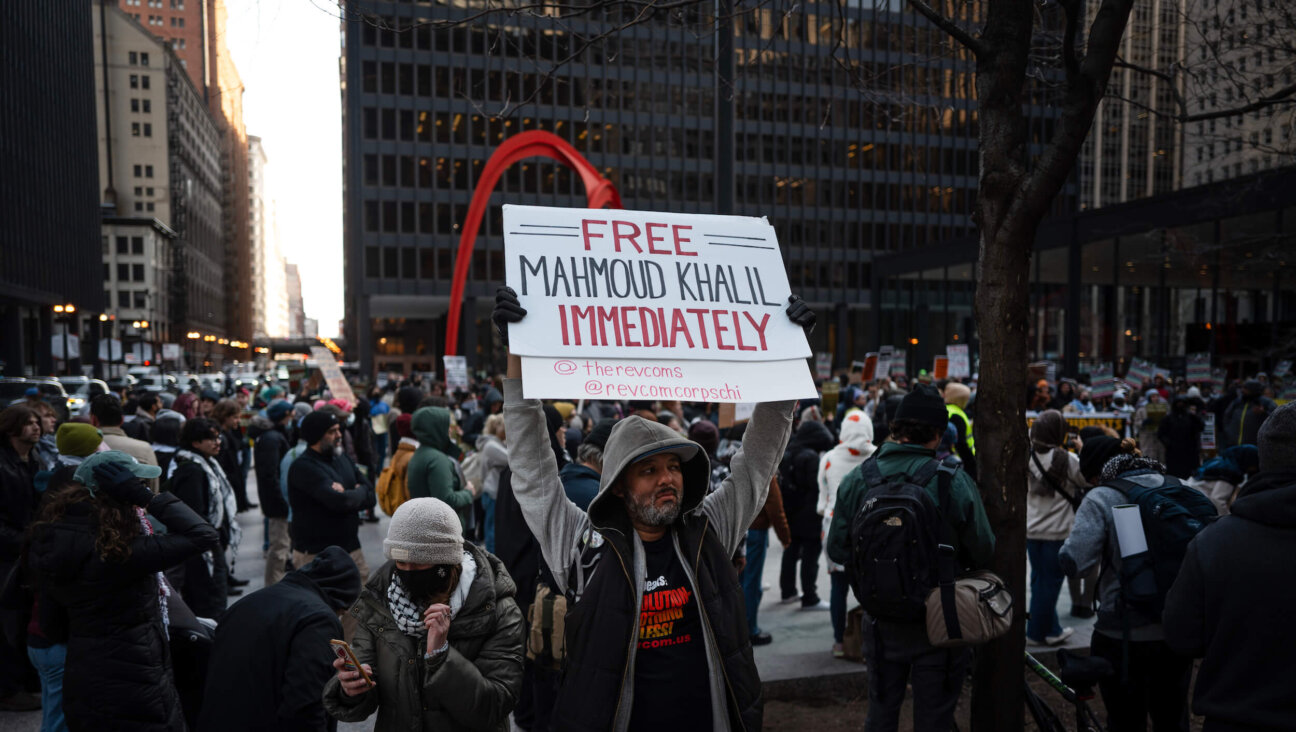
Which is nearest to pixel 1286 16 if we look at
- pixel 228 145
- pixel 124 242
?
pixel 124 242

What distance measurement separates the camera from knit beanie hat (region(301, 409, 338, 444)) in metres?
5.79

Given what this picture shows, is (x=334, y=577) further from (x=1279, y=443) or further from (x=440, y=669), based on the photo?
(x=1279, y=443)

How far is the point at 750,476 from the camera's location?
2.99m

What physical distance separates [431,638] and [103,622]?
1.77 metres


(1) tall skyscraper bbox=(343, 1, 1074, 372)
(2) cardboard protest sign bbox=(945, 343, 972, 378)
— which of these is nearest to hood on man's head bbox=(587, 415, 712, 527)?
(2) cardboard protest sign bbox=(945, 343, 972, 378)

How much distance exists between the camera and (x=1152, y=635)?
12.2ft

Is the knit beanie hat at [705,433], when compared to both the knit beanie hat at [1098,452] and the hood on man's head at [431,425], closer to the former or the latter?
the hood on man's head at [431,425]

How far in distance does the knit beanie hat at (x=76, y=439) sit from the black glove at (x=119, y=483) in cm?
158

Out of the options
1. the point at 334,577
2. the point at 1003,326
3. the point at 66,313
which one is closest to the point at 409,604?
the point at 334,577

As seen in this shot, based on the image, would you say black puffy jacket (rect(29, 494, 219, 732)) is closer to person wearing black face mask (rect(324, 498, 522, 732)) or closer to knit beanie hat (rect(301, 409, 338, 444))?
person wearing black face mask (rect(324, 498, 522, 732))

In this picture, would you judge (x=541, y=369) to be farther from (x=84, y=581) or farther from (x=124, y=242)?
(x=124, y=242)

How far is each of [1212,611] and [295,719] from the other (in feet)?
9.54

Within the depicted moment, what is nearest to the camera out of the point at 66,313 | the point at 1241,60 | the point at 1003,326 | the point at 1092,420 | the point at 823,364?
the point at 1003,326

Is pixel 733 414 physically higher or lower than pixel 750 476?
lower
